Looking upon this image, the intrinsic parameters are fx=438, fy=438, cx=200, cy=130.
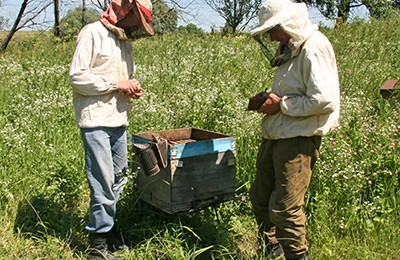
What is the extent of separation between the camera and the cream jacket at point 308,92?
2.87 meters

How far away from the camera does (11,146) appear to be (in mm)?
4617

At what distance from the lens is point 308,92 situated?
9.54 ft

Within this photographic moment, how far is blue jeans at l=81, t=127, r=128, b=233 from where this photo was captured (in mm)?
3338

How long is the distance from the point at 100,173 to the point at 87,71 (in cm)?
78

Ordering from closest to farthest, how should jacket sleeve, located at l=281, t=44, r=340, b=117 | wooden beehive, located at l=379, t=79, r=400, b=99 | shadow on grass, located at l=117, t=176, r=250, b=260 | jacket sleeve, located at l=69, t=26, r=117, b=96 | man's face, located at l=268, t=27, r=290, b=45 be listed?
1. jacket sleeve, located at l=281, t=44, r=340, b=117
2. man's face, located at l=268, t=27, r=290, b=45
3. jacket sleeve, located at l=69, t=26, r=117, b=96
4. shadow on grass, located at l=117, t=176, r=250, b=260
5. wooden beehive, located at l=379, t=79, r=400, b=99

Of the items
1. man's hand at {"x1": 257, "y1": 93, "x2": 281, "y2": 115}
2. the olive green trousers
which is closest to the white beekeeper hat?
man's hand at {"x1": 257, "y1": 93, "x2": 281, "y2": 115}

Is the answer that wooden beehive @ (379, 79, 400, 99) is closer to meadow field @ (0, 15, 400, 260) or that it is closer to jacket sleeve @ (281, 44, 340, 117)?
meadow field @ (0, 15, 400, 260)

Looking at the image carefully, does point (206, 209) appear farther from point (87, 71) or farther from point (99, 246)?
point (87, 71)

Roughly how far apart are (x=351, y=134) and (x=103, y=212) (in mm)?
2531

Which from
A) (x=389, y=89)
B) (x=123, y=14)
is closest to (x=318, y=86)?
(x=123, y=14)

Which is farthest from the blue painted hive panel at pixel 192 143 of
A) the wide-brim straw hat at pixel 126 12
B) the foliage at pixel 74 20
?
the foliage at pixel 74 20

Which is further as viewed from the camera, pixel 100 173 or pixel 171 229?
pixel 171 229

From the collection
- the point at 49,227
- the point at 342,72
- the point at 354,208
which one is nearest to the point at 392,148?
the point at 354,208

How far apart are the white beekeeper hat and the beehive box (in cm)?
109
